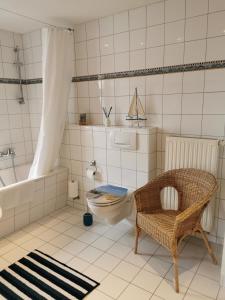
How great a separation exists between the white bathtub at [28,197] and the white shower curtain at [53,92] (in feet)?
0.56

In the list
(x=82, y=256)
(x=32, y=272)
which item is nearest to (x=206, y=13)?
(x=82, y=256)

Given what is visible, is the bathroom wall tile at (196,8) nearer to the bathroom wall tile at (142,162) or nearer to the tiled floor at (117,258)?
the bathroom wall tile at (142,162)

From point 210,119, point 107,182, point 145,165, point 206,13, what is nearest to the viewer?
point 206,13

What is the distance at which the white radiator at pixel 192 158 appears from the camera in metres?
2.02

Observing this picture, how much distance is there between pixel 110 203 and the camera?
2.21m

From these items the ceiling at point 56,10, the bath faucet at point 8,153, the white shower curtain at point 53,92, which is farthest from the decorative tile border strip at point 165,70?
the bath faucet at point 8,153

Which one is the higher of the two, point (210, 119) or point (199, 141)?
point (210, 119)

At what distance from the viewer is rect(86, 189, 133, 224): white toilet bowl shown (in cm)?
221

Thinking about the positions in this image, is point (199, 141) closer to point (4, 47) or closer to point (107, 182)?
point (107, 182)

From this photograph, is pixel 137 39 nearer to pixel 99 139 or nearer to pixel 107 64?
pixel 107 64

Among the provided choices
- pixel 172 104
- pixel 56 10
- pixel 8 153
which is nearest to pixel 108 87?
pixel 172 104

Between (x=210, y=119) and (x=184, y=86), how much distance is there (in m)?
0.40

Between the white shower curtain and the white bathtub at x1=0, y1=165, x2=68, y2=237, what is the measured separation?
17 centimetres

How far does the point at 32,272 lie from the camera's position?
189 cm
